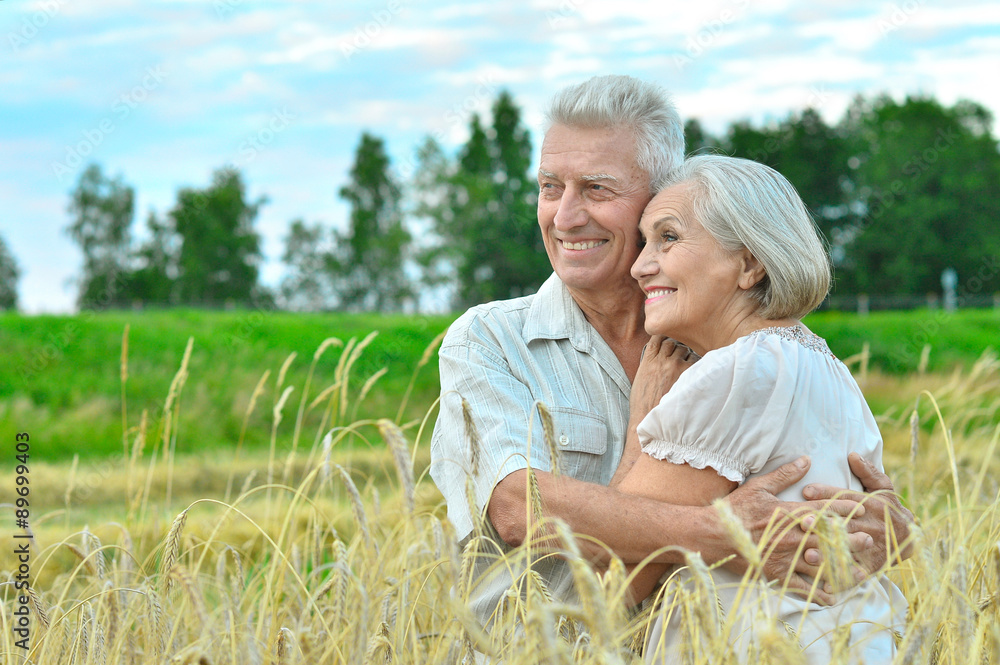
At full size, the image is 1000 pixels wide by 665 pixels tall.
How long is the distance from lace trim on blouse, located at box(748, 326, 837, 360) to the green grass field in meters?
6.84

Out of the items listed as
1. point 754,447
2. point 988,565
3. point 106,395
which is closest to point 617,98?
point 754,447

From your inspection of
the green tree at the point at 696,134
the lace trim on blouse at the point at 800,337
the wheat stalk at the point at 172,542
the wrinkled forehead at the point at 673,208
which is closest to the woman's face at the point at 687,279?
the wrinkled forehead at the point at 673,208

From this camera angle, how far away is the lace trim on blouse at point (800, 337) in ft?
7.29

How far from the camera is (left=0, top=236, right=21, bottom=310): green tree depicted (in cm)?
4516

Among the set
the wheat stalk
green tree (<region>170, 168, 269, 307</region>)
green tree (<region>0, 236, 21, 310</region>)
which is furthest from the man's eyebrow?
green tree (<region>0, 236, 21, 310</region>)

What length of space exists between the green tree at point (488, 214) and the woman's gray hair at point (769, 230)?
26.0 m

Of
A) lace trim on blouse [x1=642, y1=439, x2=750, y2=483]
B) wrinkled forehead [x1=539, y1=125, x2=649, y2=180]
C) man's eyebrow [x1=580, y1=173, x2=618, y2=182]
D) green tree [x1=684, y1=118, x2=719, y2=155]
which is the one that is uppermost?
green tree [x1=684, y1=118, x2=719, y2=155]

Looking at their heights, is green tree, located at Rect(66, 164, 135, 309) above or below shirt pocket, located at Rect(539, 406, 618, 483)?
above

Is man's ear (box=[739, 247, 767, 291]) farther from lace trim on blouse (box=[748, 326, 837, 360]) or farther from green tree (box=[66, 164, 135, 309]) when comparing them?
green tree (box=[66, 164, 135, 309])

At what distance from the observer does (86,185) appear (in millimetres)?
42719

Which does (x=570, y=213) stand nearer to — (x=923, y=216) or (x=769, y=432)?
(x=769, y=432)

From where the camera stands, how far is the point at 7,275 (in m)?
46.8

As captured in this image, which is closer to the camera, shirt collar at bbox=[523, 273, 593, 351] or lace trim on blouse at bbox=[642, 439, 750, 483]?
lace trim on blouse at bbox=[642, 439, 750, 483]

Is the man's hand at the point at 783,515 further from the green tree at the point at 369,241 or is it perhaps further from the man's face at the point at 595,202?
the green tree at the point at 369,241
